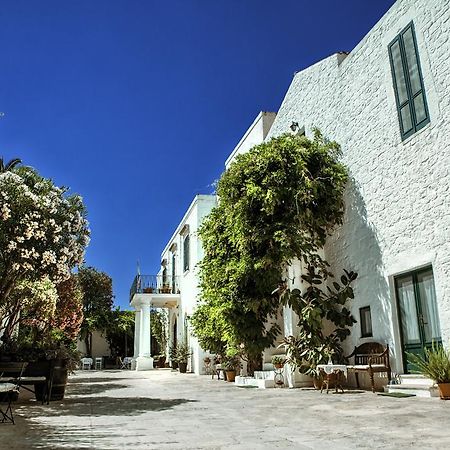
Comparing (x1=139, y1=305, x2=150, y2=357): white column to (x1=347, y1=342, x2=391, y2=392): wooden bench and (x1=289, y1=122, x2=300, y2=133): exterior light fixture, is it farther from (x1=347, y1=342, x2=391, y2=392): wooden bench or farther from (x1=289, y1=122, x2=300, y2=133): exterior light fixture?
(x1=347, y1=342, x2=391, y2=392): wooden bench

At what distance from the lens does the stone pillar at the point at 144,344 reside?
24.9 meters

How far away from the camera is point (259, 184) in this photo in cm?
1167

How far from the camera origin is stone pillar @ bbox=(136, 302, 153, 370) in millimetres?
24859

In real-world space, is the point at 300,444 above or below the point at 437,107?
below

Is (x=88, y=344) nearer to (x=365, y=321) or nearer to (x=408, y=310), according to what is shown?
(x=365, y=321)

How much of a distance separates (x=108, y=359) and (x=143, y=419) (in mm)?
27801

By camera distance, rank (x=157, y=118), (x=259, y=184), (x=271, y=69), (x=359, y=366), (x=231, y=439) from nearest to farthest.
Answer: (x=231, y=439) → (x=359, y=366) → (x=259, y=184) → (x=271, y=69) → (x=157, y=118)

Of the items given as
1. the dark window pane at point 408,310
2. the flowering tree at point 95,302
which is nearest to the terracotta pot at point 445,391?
the dark window pane at point 408,310

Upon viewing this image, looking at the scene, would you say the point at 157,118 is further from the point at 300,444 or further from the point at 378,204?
the point at 300,444

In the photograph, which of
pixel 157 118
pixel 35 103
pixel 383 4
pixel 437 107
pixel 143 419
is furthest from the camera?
pixel 157 118

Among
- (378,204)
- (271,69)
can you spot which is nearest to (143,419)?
(378,204)

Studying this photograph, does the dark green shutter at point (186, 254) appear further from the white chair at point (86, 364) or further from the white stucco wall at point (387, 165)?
the white stucco wall at point (387, 165)

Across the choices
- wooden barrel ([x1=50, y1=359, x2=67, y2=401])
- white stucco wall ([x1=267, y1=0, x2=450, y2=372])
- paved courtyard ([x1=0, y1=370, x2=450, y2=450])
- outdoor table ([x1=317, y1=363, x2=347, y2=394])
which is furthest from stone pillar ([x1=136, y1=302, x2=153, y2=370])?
outdoor table ([x1=317, y1=363, x2=347, y2=394])

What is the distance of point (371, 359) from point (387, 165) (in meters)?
3.75
